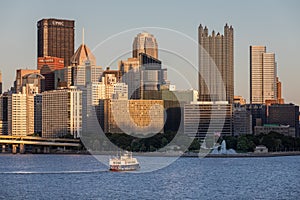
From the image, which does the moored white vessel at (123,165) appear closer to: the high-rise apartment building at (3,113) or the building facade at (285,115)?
the high-rise apartment building at (3,113)

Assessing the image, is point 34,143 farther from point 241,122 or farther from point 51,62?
point 51,62

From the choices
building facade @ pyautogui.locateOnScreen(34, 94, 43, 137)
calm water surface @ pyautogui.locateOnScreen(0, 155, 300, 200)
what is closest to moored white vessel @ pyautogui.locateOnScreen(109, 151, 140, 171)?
calm water surface @ pyautogui.locateOnScreen(0, 155, 300, 200)

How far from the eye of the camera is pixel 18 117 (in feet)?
542

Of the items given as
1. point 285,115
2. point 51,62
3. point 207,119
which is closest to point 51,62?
point 51,62

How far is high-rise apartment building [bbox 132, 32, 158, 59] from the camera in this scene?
69.8 m

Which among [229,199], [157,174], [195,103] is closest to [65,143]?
[195,103]

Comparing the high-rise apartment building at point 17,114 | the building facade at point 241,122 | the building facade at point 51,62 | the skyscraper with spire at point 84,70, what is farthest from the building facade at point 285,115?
the high-rise apartment building at point 17,114

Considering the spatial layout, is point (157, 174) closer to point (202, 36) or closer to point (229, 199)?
point (229, 199)

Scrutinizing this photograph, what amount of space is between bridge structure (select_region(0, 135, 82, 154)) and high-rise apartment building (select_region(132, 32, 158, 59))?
43281mm

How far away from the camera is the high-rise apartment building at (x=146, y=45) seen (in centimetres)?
6975

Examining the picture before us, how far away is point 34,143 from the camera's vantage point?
122 metres

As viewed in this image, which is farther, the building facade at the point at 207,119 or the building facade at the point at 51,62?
the building facade at the point at 51,62

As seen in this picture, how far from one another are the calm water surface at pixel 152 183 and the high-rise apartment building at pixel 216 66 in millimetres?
89952

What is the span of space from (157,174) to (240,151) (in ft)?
150
